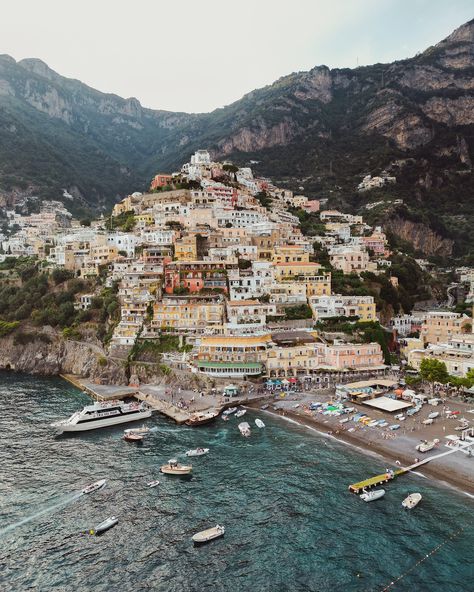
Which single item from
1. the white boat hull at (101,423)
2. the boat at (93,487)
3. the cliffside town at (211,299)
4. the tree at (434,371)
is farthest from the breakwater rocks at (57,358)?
the tree at (434,371)

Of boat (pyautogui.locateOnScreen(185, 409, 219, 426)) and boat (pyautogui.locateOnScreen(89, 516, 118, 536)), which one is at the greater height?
boat (pyautogui.locateOnScreen(185, 409, 219, 426))

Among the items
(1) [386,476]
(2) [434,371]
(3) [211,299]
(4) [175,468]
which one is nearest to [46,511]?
(4) [175,468]

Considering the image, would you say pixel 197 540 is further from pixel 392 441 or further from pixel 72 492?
pixel 392 441

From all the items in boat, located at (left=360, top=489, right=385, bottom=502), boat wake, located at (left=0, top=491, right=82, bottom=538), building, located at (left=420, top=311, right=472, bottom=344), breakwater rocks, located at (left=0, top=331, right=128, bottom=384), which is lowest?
boat wake, located at (left=0, top=491, right=82, bottom=538)

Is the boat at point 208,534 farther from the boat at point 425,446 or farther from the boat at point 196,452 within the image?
the boat at point 425,446

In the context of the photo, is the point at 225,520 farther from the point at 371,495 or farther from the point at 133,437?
the point at 133,437

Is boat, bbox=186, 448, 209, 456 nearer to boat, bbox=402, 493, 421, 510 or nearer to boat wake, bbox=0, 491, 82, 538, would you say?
boat wake, bbox=0, 491, 82, 538

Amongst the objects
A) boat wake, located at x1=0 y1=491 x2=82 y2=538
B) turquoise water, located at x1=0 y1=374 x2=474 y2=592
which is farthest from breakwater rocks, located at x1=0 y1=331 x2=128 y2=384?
boat wake, located at x1=0 y1=491 x2=82 y2=538
